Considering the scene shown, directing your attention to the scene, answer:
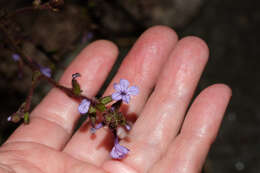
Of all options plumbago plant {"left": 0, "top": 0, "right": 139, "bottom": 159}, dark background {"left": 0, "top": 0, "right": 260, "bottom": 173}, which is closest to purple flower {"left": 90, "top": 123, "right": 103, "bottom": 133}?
plumbago plant {"left": 0, "top": 0, "right": 139, "bottom": 159}

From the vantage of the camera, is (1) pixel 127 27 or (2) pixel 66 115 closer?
(2) pixel 66 115

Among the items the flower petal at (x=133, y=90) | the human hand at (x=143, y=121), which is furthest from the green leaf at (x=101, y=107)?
the human hand at (x=143, y=121)

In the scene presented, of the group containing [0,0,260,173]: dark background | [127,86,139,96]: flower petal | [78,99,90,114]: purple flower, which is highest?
[127,86,139,96]: flower petal

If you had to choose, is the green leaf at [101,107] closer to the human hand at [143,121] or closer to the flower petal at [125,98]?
the flower petal at [125,98]

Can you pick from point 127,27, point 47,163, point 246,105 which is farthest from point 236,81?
point 47,163

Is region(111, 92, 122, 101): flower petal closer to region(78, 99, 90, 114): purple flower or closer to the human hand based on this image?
region(78, 99, 90, 114): purple flower

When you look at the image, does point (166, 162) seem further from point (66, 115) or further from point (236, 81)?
point (236, 81)

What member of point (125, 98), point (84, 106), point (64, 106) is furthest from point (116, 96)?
point (64, 106)
